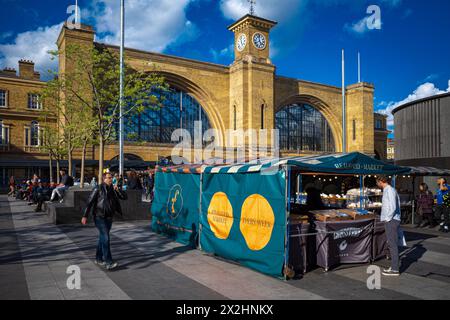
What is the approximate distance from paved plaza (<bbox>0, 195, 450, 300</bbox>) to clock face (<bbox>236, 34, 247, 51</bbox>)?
1513 inches

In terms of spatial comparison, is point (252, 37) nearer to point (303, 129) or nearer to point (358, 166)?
point (303, 129)

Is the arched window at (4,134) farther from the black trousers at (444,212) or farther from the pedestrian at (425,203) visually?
the black trousers at (444,212)

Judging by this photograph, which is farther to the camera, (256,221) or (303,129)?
(303,129)

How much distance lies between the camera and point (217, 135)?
4344cm

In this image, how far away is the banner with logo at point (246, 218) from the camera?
714 cm

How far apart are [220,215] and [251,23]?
133ft

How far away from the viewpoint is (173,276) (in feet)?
23.1

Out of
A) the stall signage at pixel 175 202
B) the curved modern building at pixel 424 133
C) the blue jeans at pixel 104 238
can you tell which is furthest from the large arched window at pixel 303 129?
the blue jeans at pixel 104 238

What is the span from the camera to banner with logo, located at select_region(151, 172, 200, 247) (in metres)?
9.89

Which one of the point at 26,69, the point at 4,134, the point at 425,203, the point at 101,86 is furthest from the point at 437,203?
the point at 26,69

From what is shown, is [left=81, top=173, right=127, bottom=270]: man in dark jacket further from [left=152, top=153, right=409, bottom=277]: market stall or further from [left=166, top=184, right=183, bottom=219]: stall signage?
[left=166, top=184, right=183, bottom=219]: stall signage
